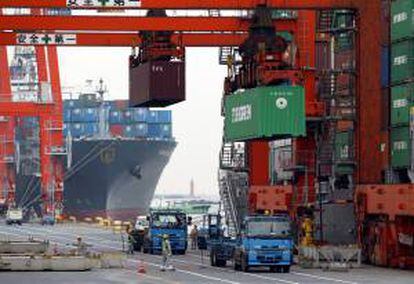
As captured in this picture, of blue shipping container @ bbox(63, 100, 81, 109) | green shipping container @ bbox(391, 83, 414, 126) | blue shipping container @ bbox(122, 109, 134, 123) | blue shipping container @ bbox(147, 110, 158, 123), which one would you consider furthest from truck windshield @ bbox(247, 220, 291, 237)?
blue shipping container @ bbox(63, 100, 81, 109)

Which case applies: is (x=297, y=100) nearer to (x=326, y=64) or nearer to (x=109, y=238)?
(x=326, y=64)

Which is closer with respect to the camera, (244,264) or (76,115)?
(244,264)

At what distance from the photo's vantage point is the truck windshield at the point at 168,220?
56.1 meters

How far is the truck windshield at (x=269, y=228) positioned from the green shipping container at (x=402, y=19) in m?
9.27

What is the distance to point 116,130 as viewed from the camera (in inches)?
5138

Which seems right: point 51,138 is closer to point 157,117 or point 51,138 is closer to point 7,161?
point 157,117

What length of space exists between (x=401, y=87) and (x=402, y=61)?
1.12 meters

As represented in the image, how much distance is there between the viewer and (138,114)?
131 m

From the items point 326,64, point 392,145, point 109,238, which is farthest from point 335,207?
point 109,238

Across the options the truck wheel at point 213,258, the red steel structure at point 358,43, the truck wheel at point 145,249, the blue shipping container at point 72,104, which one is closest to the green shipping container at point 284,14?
the red steel structure at point 358,43

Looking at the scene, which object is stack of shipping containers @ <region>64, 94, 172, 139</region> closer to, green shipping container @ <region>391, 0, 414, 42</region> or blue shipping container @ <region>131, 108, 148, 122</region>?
blue shipping container @ <region>131, 108, 148, 122</region>

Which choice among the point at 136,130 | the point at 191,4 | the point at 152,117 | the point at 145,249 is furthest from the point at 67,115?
the point at 191,4

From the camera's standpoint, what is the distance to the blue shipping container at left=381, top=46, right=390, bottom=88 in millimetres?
48062

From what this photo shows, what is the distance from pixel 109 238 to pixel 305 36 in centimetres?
2755
